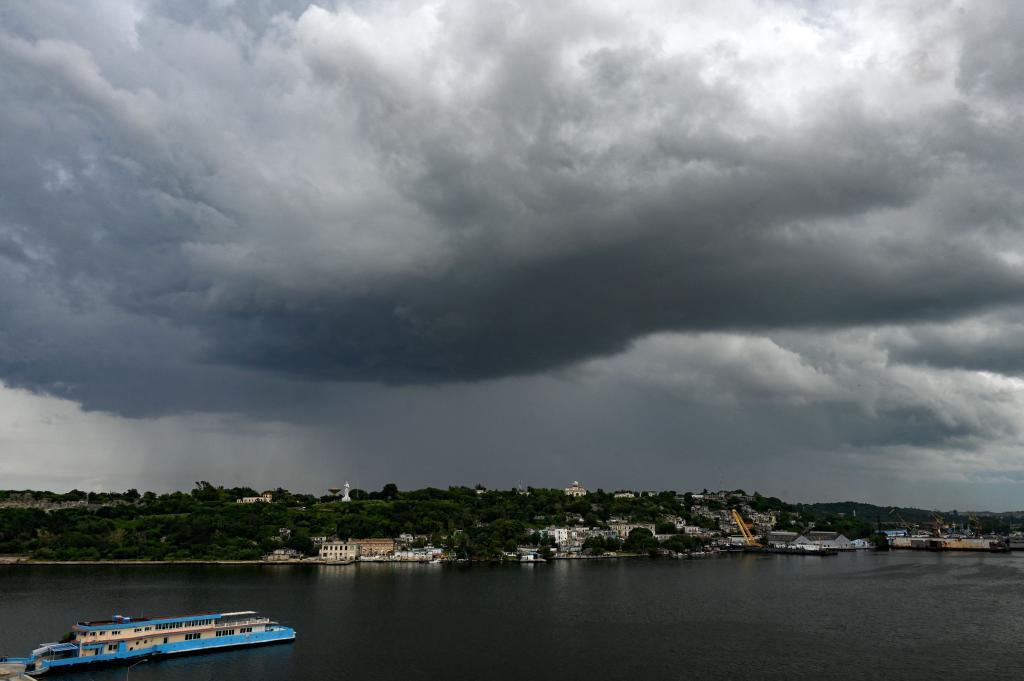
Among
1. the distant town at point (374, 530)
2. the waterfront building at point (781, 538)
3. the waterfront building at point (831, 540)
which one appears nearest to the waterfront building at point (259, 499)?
the distant town at point (374, 530)

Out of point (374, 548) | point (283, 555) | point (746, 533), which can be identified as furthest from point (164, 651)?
point (746, 533)

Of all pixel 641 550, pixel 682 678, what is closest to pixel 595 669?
pixel 682 678

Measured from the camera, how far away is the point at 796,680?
4178cm

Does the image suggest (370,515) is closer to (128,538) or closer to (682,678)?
(128,538)

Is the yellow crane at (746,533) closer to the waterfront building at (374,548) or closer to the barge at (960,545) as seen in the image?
the barge at (960,545)

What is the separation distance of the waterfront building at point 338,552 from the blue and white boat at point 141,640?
2785 inches

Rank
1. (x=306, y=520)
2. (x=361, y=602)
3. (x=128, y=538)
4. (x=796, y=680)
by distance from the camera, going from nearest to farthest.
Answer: (x=796, y=680) < (x=361, y=602) < (x=128, y=538) < (x=306, y=520)

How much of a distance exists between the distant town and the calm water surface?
14.9 m

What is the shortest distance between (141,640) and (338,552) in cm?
7801

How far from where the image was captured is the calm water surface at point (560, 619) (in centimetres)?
4434

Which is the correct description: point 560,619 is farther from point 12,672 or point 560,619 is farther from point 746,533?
point 746,533

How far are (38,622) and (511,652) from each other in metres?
39.4

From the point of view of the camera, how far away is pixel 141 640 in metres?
47.2

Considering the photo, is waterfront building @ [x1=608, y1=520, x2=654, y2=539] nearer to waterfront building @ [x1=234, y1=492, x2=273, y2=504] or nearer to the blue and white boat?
waterfront building @ [x1=234, y1=492, x2=273, y2=504]
